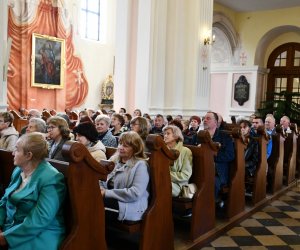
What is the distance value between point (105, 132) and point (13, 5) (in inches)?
331

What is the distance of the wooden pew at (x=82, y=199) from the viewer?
7.45 ft

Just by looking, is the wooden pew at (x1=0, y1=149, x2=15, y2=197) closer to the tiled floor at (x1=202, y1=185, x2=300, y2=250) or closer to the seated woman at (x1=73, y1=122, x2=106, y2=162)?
the seated woman at (x1=73, y1=122, x2=106, y2=162)

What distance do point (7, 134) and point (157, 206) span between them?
6.73ft

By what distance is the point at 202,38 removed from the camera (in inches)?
371

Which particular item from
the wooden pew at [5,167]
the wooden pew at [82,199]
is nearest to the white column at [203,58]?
the wooden pew at [5,167]

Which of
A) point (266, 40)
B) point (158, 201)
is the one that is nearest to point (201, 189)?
point (158, 201)

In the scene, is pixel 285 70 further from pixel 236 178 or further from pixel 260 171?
pixel 236 178

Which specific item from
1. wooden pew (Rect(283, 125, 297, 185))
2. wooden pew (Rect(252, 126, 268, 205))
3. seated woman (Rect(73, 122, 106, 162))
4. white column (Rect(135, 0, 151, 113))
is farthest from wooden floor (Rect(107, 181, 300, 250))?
white column (Rect(135, 0, 151, 113))

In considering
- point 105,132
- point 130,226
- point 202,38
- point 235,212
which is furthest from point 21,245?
point 202,38

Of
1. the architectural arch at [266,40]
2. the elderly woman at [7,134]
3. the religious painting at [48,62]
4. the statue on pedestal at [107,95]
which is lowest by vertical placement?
the elderly woman at [7,134]

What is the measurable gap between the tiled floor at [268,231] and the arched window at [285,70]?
9.57 meters

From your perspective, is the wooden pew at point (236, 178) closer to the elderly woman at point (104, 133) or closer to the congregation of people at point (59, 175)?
the congregation of people at point (59, 175)

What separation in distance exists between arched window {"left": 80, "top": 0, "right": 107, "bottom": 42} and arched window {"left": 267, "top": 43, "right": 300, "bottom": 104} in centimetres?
678

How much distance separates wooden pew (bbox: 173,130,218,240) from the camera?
3650mm
